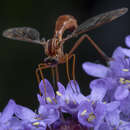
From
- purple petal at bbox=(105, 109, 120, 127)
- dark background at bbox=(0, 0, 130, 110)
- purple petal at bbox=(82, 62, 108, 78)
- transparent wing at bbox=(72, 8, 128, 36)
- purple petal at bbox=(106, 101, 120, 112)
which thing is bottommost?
purple petal at bbox=(105, 109, 120, 127)

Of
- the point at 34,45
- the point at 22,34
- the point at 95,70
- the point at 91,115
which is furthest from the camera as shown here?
the point at 34,45

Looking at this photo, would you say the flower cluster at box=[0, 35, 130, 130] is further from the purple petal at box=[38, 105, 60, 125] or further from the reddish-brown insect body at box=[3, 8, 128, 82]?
the reddish-brown insect body at box=[3, 8, 128, 82]

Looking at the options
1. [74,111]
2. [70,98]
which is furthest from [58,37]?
[74,111]

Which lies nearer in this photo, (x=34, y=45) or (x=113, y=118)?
(x=113, y=118)

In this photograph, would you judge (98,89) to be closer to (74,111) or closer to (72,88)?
(72,88)

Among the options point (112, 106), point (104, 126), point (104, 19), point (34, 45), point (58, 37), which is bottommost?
point (104, 126)

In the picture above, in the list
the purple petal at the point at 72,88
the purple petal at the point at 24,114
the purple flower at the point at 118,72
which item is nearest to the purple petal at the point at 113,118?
the purple flower at the point at 118,72

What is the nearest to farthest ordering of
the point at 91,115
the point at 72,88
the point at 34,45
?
1. the point at 91,115
2. the point at 72,88
3. the point at 34,45

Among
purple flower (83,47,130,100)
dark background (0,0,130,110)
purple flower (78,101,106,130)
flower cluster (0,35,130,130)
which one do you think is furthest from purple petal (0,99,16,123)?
dark background (0,0,130,110)
